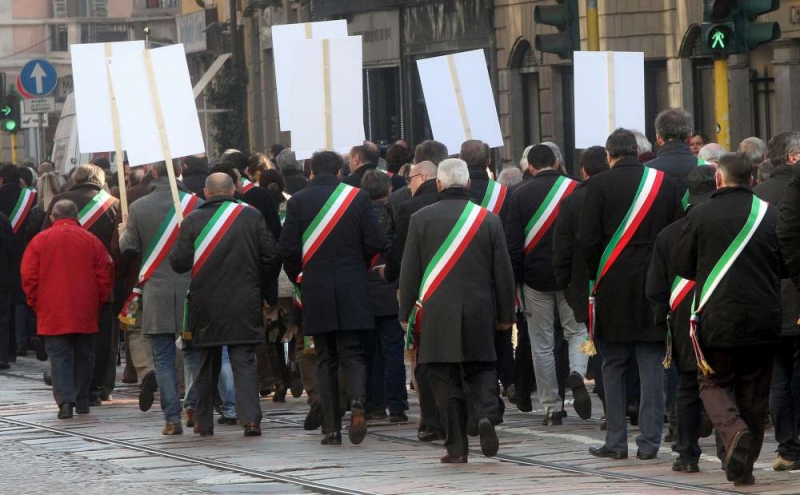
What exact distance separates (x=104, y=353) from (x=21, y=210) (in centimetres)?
510

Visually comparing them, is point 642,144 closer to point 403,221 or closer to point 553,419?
point 403,221

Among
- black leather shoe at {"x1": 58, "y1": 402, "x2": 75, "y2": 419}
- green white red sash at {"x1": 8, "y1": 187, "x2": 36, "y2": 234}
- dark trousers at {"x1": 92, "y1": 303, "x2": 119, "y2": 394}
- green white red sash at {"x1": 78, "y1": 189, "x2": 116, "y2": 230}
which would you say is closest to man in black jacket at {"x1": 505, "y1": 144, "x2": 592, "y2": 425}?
black leather shoe at {"x1": 58, "y1": 402, "x2": 75, "y2": 419}

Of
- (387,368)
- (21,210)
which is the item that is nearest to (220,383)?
(387,368)

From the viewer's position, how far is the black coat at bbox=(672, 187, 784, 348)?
36.1ft

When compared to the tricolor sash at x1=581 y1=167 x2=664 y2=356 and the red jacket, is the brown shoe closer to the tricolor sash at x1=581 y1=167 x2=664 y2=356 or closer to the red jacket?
the red jacket

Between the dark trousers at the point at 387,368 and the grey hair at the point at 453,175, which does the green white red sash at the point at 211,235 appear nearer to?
the dark trousers at the point at 387,368

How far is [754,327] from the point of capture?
11000 millimetres

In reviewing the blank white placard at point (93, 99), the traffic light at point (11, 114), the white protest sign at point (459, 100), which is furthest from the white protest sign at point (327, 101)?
the traffic light at point (11, 114)

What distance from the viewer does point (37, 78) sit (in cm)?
3350

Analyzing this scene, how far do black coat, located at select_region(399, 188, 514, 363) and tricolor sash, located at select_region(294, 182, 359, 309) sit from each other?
1.15m

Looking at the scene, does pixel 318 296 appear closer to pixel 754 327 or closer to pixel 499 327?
pixel 499 327

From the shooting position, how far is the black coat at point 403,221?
13.6m

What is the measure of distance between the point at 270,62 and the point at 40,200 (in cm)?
2420

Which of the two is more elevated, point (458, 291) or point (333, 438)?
point (458, 291)
